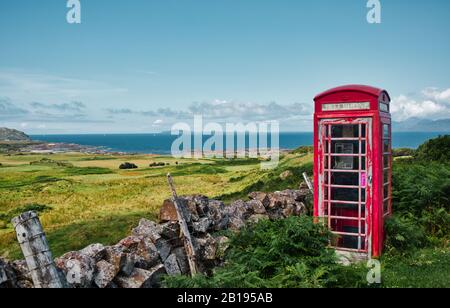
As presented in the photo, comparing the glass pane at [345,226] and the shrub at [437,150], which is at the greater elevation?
the shrub at [437,150]

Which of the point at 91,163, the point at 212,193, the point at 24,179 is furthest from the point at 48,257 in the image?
the point at 212,193

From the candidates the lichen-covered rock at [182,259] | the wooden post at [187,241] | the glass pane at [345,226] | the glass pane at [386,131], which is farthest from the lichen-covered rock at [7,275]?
the glass pane at [386,131]

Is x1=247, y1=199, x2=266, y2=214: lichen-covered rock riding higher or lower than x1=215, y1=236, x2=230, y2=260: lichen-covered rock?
higher

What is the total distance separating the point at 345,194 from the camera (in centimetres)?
929

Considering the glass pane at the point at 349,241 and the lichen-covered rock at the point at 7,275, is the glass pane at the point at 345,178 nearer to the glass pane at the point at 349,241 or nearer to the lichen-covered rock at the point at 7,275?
the glass pane at the point at 349,241

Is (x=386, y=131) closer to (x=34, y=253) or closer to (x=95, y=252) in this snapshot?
(x=95, y=252)

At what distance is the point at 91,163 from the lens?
9758 mm

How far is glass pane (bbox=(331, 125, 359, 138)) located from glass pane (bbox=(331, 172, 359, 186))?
32.6 inches

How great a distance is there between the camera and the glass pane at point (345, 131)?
9.11m

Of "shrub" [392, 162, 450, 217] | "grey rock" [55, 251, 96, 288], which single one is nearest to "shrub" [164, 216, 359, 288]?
"grey rock" [55, 251, 96, 288]

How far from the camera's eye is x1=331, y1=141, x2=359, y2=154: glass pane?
9120 millimetres

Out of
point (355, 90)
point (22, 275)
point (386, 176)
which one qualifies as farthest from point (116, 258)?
point (386, 176)

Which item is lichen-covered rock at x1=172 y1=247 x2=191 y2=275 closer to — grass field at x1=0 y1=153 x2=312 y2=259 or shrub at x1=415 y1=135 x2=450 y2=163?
grass field at x1=0 y1=153 x2=312 y2=259
